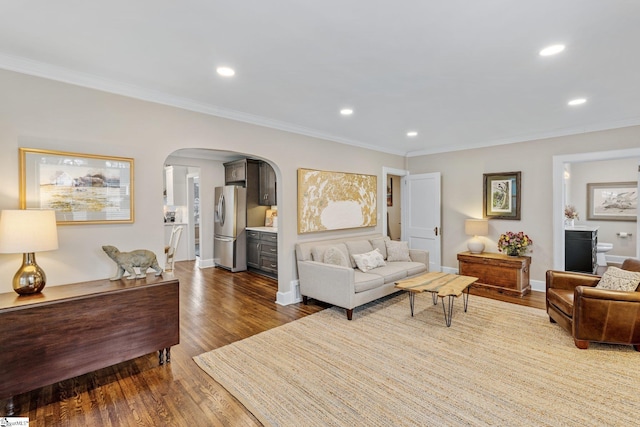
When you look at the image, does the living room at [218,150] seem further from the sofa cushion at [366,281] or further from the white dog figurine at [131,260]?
the sofa cushion at [366,281]

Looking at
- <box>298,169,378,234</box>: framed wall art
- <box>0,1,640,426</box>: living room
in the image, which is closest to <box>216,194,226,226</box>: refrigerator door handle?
<box>0,1,640,426</box>: living room

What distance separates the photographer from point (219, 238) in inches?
266

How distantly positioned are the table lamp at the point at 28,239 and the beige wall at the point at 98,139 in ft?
0.83

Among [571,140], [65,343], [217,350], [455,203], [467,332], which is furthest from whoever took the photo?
[455,203]

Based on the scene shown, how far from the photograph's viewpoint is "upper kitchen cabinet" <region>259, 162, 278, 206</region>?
6.37 metres

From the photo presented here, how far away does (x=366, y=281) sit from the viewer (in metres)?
3.90

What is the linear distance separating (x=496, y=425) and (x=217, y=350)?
2348 millimetres

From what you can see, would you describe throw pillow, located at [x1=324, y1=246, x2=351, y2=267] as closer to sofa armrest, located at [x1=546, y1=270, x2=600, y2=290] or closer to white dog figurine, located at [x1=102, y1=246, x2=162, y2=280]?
white dog figurine, located at [x1=102, y1=246, x2=162, y2=280]

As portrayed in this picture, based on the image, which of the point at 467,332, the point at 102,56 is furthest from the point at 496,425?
the point at 102,56

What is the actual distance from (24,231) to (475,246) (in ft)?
18.8

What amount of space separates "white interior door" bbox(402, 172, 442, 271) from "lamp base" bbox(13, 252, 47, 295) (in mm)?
5662

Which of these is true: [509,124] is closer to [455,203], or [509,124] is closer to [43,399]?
[455,203]

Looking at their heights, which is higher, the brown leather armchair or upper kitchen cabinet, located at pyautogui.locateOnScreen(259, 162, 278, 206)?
upper kitchen cabinet, located at pyautogui.locateOnScreen(259, 162, 278, 206)

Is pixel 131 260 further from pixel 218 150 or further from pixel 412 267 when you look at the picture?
pixel 412 267
